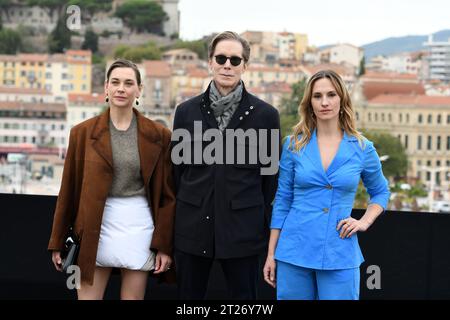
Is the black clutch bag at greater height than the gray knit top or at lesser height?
lesser

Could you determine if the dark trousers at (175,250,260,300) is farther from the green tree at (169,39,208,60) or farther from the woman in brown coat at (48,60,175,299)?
the green tree at (169,39,208,60)

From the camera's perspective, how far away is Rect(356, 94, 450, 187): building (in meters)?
44.8

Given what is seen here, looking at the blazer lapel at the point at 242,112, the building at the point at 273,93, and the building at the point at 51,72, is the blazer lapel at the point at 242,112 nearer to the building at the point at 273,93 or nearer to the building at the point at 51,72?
the building at the point at 273,93

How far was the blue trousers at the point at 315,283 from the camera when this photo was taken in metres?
1.71

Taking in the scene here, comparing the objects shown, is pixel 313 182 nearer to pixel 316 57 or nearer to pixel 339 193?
pixel 339 193

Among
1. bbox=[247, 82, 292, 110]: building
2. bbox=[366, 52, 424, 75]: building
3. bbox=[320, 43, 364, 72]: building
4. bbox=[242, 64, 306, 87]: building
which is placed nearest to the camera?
bbox=[247, 82, 292, 110]: building

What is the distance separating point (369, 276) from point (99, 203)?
796 mm

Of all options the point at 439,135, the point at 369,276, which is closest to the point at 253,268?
the point at 369,276

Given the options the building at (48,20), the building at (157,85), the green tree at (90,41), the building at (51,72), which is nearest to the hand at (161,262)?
the building at (157,85)

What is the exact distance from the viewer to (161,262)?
5.99ft

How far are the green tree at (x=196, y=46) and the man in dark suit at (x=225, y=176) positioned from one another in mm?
51285

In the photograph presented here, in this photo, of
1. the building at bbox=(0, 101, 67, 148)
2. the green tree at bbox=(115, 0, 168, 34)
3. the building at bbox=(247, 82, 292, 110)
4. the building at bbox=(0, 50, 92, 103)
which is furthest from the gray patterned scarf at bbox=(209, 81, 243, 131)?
the green tree at bbox=(115, 0, 168, 34)
